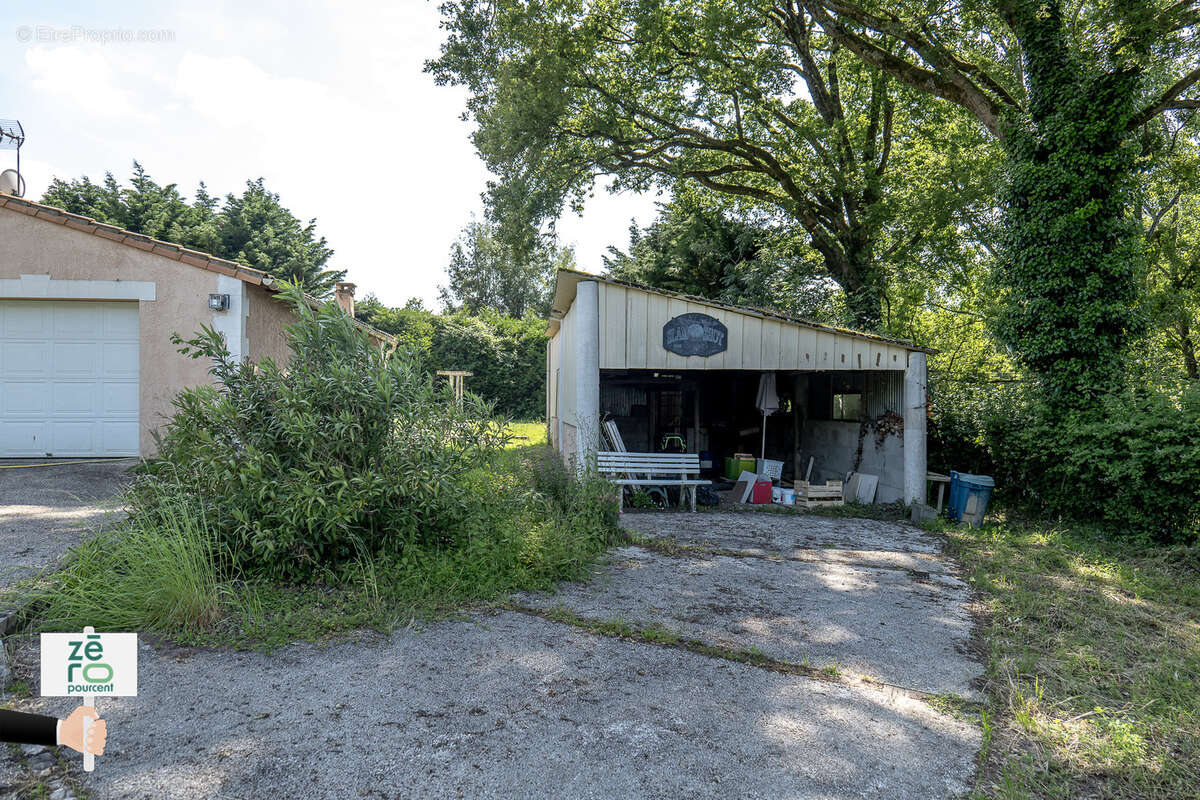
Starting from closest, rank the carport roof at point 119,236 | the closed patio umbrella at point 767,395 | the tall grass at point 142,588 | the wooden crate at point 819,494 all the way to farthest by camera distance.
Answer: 1. the tall grass at point 142,588
2. the carport roof at point 119,236
3. the wooden crate at point 819,494
4. the closed patio umbrella at point 767,395

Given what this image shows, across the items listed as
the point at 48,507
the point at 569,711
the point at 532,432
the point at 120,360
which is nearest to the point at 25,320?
the point at 120,360

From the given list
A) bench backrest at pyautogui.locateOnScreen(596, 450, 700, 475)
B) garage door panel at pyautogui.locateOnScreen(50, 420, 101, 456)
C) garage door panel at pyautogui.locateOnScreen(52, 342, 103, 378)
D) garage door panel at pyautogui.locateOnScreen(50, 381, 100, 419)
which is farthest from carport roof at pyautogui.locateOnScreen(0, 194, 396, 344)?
bench backrest at pyautogui.locateOnScreen(596, 450, 700, 475)

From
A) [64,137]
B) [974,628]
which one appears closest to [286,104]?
[64,137]

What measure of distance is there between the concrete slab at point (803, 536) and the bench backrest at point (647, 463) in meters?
0.70

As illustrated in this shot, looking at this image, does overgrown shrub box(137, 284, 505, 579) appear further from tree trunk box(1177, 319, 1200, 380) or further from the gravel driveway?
tree trunk box(1177, 319, 1200, 380)

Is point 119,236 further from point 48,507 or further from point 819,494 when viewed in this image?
point 819,494

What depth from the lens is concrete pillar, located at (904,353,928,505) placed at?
30.7 feet

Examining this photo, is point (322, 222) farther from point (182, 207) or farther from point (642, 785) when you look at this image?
point (642, 785)

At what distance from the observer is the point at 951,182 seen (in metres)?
13.6

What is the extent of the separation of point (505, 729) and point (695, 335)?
6626 millimetres

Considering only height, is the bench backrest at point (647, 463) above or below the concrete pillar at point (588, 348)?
below

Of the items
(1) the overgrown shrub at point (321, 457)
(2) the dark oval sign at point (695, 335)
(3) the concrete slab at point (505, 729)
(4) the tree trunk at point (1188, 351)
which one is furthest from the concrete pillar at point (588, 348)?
(4) the tree trunk at point (1188, 351)

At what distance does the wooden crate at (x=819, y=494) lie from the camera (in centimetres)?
998

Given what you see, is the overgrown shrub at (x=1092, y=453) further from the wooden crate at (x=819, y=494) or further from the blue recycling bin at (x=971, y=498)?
the wooden crate at (x=819, y=494)
